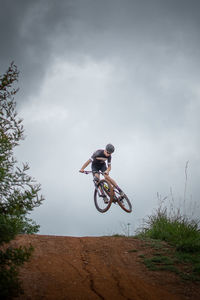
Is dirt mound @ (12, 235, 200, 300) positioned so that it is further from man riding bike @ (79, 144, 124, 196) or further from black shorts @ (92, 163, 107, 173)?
black shorts @ (92, 163, 107, 173)

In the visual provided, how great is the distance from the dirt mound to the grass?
0.26 meters

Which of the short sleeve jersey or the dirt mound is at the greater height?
the short sleeve jersey

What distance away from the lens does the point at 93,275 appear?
5363mm

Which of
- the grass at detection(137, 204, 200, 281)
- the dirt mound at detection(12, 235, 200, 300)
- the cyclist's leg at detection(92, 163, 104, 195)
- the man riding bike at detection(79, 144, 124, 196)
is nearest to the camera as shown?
the dirt mound at detection(12, 235, 200, 300)

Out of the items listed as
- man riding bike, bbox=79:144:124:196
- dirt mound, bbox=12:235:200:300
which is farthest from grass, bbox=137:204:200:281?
man riding bike, bbox=79:144:124:196

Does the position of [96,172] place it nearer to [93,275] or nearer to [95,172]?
[95,172]

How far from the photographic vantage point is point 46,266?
5.56 metres

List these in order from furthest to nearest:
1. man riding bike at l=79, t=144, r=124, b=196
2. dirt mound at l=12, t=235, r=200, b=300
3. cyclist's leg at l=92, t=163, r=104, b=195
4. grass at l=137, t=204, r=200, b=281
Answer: cyclist's leg at l=92, t=163, r=104, b=195 < man riding bike at l=79, t=144, r=124, b=196 < grass at l=137, t=204, r=200, b=281 < dirt mound at l=12, t=235, r=200, b=300

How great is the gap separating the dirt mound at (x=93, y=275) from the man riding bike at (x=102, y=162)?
11.7 feet

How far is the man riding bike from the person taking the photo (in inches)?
413

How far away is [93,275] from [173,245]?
2.83m

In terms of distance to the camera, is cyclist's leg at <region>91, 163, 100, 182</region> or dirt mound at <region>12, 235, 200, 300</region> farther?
cyclist's leg at <region>91, 163, 100, 182</region>

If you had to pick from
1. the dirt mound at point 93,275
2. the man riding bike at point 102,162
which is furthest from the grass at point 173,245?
the man riding bike at point 102,162

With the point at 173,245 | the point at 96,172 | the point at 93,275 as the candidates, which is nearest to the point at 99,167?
the point at 96,172
